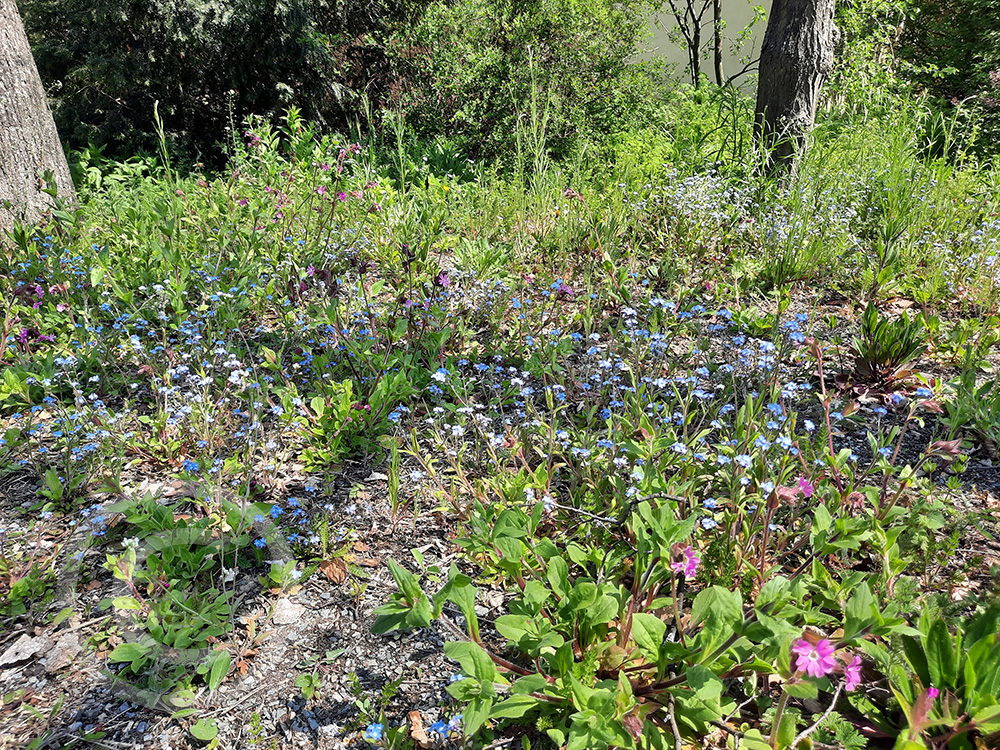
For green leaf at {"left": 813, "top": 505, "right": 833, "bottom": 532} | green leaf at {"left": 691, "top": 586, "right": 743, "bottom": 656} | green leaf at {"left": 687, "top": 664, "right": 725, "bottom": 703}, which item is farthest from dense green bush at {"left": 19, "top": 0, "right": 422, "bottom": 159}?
green leaf at {"left": 687, "top": 664, "right": 725, "bottom": 703}

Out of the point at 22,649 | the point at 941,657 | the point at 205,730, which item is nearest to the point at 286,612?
the point at 205,730

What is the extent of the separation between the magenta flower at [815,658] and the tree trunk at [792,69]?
14.1ft

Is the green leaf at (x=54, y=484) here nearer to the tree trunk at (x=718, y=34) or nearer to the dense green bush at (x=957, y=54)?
the dense green bush at (x=957, y=54)

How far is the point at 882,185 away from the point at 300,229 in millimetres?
4390

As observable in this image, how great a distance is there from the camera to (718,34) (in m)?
15.5

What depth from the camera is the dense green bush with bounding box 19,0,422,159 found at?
773 cm

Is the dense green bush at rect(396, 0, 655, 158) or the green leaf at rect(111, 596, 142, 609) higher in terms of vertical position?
the dense green bush at rect(396, 0, 655, 158)

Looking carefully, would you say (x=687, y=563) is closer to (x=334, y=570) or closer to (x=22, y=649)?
(x=334, y=570)

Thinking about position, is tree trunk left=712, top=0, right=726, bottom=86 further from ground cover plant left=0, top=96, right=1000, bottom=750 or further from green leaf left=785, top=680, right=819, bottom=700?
green leaf left=785, top=680, right=819, bottom=700

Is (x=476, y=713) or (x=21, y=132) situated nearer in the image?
(x=476, y=713)

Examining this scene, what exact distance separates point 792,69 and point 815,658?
513 centimetres

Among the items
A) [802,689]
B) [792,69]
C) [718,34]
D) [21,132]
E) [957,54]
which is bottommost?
[802,689]

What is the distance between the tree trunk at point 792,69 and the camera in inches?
193

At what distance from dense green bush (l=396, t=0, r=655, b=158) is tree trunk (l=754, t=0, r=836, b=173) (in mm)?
3039
